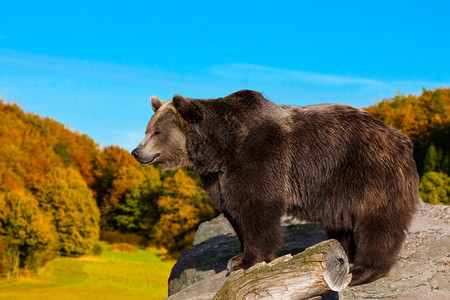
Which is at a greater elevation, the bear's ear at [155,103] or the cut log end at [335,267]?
the bear's ear at [155,103]

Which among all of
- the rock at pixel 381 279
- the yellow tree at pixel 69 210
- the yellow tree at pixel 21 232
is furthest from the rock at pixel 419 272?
the yellow tree at pixel 69 210

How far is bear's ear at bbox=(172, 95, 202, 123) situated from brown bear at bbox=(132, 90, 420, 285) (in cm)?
1

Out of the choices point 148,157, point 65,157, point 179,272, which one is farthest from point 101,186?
point 148,157

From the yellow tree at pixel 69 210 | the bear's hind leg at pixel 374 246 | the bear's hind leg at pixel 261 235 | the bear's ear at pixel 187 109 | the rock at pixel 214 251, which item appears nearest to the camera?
the bear's hind leg at pixel 374 246

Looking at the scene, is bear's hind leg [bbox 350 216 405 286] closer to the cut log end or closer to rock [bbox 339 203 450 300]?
rock [bbox 339 203 450 300]

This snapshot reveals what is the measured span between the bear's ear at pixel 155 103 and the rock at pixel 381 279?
2.67 m

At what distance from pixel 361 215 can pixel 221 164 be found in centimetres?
191

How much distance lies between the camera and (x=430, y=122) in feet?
145

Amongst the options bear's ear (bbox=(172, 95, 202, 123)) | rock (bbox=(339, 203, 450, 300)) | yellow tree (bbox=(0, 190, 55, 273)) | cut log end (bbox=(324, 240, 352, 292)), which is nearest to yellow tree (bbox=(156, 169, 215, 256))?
yellow tree (bbox=(0, 190, 55, 273))

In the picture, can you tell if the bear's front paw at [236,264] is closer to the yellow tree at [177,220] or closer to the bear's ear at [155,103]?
the bear's ear at [155,103]

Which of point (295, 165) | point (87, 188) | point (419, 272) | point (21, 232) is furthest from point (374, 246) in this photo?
point (87, 188)

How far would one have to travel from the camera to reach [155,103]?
719cm

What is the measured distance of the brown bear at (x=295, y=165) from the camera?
6.27 m

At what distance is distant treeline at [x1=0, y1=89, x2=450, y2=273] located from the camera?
33.1 metres
